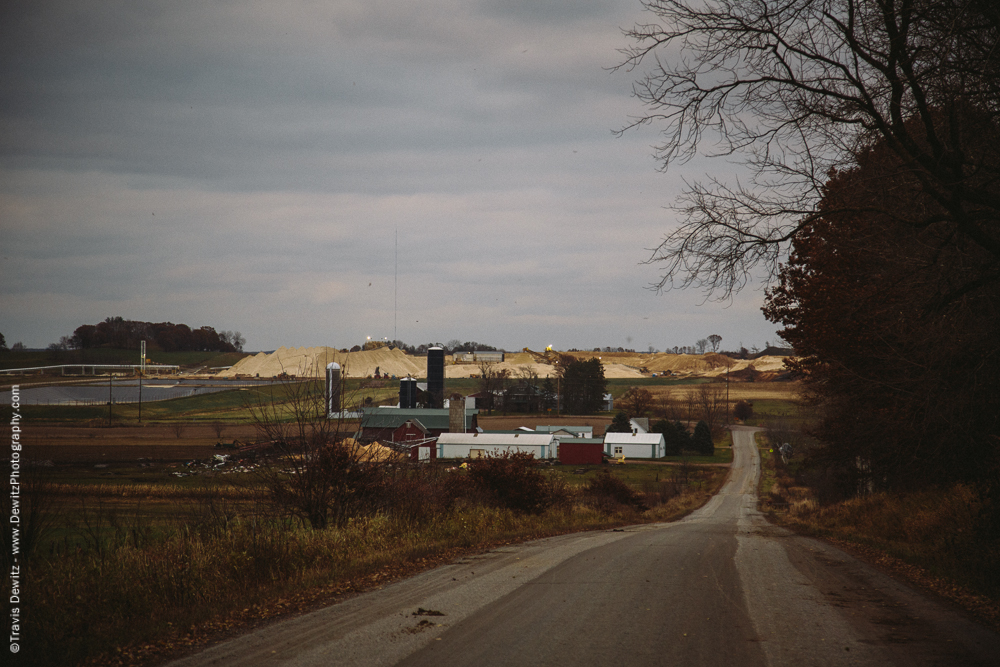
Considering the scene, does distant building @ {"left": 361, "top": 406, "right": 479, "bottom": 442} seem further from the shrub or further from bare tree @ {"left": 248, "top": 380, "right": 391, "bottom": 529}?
bare tree @ {"left": 248, "top": 380, "right": 391, "bottom": 529}

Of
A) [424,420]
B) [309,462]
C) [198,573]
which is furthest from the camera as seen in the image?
[424,420]

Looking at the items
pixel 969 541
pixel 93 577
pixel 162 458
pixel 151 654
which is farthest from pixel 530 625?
pixel 162 458

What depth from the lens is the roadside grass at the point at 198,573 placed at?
6.08m

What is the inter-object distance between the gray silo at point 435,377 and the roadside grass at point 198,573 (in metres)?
69.8

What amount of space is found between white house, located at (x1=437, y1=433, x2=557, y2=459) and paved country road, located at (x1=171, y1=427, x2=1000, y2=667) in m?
54.2

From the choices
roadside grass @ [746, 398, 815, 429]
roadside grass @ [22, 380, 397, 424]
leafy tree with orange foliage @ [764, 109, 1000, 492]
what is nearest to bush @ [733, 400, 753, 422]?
roadside grass @ [746, 398, 815, 429]

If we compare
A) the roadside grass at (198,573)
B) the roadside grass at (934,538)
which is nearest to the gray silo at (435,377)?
the roadside grass at (934,538)

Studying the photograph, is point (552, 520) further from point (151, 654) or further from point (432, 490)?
point (151, 654)

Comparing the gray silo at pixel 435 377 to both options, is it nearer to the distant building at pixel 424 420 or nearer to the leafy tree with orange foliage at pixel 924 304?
the distant building at pixel 424 420

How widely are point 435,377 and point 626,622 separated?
7961 cm

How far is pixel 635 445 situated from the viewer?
78812mm

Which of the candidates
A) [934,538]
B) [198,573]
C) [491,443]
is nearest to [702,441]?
[491,443]

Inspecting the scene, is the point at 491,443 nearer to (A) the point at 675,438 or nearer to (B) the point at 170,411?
(A) the point at 675,438

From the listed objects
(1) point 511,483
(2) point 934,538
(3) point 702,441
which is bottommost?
(3) point 702,441
